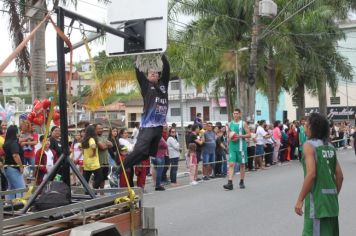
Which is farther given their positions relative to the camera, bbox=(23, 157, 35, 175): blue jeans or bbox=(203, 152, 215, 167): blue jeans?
bbox=(203, 152, 215, 167): blue jeans

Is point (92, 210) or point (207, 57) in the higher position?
point (207, 57)

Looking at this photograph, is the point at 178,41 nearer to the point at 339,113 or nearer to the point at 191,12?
the point at 191,12

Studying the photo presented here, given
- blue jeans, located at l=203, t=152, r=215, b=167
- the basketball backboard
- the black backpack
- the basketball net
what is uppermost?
the basketball backboard

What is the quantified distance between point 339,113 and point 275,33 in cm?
3495

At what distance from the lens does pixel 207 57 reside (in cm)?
2366

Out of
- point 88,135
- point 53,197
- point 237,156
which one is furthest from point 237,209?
point 53,197

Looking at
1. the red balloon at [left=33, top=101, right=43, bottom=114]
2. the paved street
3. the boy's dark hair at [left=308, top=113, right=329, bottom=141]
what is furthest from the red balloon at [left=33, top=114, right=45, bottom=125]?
the boy's dark hair at [left=308, top=113, right=329, bottom=141]

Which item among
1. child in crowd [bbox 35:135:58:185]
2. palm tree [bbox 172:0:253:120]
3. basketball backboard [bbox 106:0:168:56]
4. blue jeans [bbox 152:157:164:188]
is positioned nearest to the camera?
basketball backboard [bbox 106:0:168:56]

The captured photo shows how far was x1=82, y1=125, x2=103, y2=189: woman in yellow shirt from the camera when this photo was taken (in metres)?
11.0

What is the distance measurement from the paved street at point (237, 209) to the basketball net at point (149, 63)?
2.51 m

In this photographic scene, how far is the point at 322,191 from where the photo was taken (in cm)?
507

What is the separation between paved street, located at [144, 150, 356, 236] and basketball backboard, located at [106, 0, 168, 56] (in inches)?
113

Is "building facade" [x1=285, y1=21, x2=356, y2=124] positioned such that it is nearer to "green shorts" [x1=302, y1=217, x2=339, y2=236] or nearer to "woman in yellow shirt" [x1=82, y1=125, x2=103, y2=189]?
"woman in yellow shirt" [x1=82, y1=125, x2=103, y2=189]

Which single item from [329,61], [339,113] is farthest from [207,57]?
[339,113]
